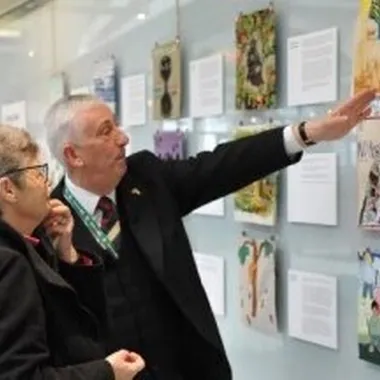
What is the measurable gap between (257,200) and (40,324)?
1173 mm

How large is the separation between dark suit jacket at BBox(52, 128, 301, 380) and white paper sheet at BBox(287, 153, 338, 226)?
0.54 ft

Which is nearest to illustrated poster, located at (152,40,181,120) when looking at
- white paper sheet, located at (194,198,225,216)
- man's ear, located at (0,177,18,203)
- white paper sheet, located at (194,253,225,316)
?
white paper sheet, located at (194,198,225,216)

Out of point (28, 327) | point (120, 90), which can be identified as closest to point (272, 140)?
point (28, 327)

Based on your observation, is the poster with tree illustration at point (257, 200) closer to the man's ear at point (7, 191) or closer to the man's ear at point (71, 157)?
the man's ear at point (71, 157)

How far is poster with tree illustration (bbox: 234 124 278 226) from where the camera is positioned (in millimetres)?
2332

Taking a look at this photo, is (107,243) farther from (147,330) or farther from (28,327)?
(28,327)

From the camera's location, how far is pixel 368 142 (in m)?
1.99

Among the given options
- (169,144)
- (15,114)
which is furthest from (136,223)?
(15,114)

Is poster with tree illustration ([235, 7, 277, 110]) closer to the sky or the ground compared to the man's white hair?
closer to the sky

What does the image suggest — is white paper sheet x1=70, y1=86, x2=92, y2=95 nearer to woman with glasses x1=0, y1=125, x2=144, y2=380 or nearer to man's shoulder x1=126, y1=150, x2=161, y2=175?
man's shoulder x1=126, y1=150, x2=161, y2=175

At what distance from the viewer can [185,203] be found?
2150 mm

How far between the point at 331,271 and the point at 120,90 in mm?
1437

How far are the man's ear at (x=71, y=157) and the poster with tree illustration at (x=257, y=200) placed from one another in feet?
1.86

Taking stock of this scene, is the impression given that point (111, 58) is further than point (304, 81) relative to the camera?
Yes
